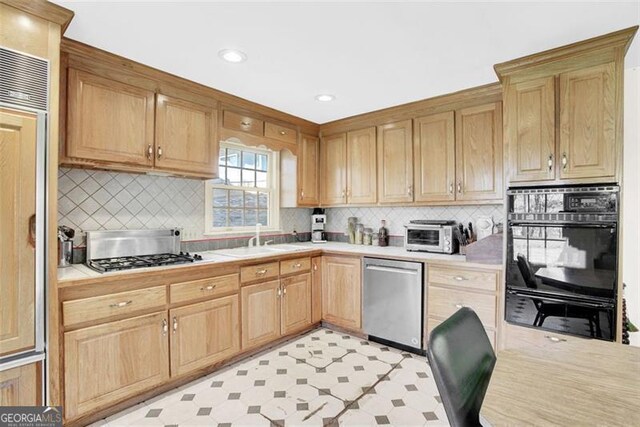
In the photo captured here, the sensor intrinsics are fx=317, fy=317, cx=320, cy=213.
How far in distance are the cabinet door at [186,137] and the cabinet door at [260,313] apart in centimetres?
111

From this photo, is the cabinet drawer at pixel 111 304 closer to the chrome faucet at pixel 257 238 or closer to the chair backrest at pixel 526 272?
the chrome faucet at pixel 257 238

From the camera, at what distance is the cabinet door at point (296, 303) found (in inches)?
121

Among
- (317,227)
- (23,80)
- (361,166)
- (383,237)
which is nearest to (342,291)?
(383,237)

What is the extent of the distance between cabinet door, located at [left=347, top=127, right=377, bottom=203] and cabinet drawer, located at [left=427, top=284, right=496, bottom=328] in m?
1.20

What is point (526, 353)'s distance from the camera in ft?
3.84

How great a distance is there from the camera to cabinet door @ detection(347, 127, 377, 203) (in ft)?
11.4

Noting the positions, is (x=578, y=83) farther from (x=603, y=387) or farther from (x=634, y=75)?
(x=603, y=387)

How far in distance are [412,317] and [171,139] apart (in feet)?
8.32

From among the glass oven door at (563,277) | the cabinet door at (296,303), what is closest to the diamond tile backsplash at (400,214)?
the glass oven door at (563,277)

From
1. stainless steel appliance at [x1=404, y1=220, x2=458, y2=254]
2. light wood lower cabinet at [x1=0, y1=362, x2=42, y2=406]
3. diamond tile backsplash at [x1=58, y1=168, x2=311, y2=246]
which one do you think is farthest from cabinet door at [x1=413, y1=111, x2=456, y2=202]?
light wood lower cabinet at [x1=0, y1=362, x2=42, y2=406]

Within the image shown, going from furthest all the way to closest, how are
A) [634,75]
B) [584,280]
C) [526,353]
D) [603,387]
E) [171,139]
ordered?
[171,139]
[634,75]
[584,280]
[526,353]
[603,387]

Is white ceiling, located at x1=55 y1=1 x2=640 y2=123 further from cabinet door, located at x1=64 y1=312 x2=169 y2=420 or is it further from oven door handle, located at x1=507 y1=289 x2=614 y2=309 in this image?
cabinet door, located at x1=64 y1=312 x2=169 y2=420

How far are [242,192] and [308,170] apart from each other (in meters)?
0.83

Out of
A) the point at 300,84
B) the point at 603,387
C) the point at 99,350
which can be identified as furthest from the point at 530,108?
the point at 99,350
